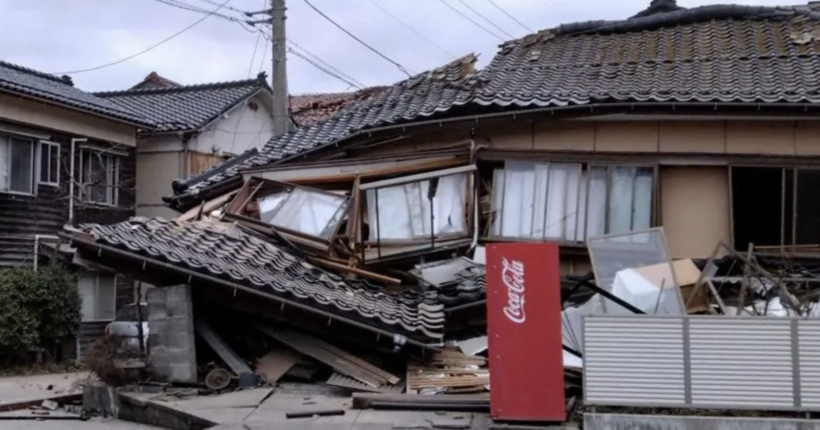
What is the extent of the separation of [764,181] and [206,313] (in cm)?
825

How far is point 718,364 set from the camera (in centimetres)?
855

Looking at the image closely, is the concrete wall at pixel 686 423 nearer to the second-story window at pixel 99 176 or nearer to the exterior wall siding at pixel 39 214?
the exterior wall siding at pixel 39 214

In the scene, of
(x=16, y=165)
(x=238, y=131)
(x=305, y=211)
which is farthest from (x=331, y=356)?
(x=238, y=131)

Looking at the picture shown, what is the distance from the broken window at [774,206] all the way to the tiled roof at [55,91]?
14.8 m

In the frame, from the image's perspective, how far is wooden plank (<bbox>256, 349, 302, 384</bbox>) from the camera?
11.0m

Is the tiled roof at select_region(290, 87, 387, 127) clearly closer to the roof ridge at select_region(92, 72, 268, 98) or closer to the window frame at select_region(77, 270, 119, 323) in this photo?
the roof ridge at select_region(92, 72, 268, 98)

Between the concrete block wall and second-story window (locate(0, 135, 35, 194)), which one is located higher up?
second-story window (locate(0, 135, 35, 194))

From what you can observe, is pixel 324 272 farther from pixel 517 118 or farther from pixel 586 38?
pixel 586 38

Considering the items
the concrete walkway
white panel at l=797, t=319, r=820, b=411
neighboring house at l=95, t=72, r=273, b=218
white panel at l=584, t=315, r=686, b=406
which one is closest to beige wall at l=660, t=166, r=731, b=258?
white panel at l=797, t=319, r=820, b=411

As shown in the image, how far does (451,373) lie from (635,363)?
99.7 inches

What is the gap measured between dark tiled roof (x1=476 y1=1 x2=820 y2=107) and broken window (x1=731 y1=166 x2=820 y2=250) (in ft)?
3.85

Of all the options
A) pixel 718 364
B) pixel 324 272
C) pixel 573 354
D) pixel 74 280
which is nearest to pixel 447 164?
pixel 324 272

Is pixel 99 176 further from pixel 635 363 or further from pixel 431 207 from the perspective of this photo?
pixel 635 363

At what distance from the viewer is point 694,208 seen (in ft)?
42.2
